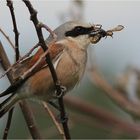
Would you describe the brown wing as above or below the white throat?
above

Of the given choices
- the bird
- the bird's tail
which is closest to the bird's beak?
the bird

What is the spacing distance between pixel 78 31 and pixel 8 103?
1.45ft

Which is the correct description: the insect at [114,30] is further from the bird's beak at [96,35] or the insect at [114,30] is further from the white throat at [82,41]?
the white throat at [82,41]

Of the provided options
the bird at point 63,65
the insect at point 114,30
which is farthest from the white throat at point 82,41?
the insect at point 114,30

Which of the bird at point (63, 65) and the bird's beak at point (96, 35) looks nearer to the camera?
the bird's beak at point (96, 35)

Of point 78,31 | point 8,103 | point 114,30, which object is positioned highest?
point 114,30

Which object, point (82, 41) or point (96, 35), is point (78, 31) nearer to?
point (82, 41)

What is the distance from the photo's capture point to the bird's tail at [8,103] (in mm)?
2504

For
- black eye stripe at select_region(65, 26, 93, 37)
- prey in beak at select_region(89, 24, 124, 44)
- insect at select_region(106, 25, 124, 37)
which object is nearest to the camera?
insect at select_region(106, 25, 124, 37)

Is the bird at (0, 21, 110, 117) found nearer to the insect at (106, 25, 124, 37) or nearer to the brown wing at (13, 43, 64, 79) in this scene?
the brown wing at (13, 43, 64, 79)

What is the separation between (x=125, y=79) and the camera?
2.79m

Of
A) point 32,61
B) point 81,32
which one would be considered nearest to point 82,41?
point 81,32

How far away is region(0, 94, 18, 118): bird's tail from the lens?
2504mm

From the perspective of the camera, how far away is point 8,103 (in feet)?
8.36
